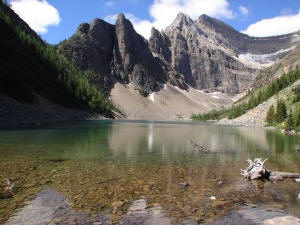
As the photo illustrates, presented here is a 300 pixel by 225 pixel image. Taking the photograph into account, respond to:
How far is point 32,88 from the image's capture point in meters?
116

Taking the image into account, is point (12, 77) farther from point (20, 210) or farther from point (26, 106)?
point (20, 210)

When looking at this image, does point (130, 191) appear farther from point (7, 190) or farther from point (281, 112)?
point (281, 112)

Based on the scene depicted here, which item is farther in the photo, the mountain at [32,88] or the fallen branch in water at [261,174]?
the mountain at [32,88]

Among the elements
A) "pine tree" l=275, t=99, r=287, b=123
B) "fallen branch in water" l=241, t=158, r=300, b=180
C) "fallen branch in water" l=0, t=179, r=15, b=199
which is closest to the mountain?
"fallen branch in water" l=0, t=179, r=15, b=199

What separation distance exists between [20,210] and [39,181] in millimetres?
5507

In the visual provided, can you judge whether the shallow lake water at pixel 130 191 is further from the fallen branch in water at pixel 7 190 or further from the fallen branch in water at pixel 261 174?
the fallen branch in water at pixel 261 174

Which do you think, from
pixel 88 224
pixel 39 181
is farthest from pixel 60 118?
pixel 88 224

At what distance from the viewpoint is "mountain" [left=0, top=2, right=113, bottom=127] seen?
8119 cm

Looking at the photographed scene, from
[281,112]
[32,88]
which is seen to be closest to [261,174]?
[281,112]

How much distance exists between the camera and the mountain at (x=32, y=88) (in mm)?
81188

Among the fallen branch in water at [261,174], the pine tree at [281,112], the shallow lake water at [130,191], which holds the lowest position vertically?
the shallow lake water at [130,191]

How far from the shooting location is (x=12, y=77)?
9281 centimetres

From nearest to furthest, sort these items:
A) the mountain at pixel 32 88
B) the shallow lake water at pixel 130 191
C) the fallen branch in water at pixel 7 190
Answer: the shallow lake water at pixel 130 191 < the fallen branch in water at pixel 7 190 < the mountain at pixel 32 88

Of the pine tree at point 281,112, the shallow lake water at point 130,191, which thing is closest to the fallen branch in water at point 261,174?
the shallow lake water at point 130,191
